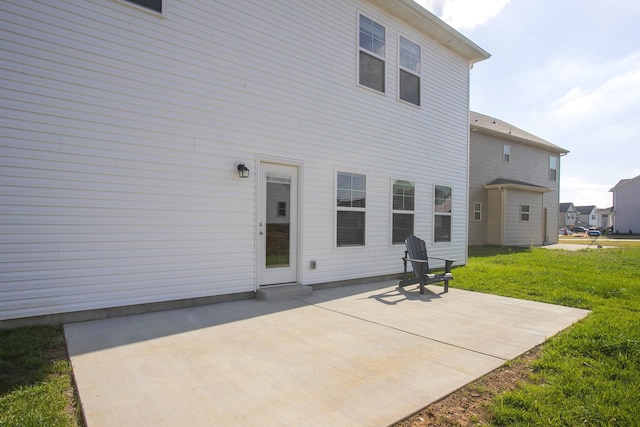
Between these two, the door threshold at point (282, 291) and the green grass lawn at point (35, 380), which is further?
the door threshold at point (282, 291)

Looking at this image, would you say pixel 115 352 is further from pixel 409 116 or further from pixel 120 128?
pixel 409 116

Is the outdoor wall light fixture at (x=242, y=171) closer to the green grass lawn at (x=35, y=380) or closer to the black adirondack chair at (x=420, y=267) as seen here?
the green grass lawn at (x=35, y=380)

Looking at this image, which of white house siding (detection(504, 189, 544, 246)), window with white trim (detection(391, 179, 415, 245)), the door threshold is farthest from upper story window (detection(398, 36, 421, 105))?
white house siding (detection(504, 189, 544, 246))

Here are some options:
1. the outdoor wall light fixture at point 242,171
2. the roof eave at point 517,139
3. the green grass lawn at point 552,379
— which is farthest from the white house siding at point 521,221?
the outdoor wall light fixture at point 242,171

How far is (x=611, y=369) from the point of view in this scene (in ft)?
9.18

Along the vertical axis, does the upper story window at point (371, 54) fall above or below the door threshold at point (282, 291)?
above

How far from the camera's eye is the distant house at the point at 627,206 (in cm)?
3100

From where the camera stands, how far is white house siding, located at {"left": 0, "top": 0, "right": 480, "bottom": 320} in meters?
3.70

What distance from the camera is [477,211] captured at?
16141mm

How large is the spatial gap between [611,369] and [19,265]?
5.61 m

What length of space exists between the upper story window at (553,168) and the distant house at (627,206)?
1722 centimetres

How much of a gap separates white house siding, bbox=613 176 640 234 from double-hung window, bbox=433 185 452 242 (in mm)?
33205

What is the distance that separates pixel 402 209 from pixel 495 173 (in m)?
11.6

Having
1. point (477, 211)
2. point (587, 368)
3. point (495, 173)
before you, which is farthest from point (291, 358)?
point (495, 173)
